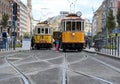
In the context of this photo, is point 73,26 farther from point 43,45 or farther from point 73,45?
point 43,45

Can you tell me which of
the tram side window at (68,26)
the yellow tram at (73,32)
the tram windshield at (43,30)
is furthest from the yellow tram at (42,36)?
the tram side window at (68,26)

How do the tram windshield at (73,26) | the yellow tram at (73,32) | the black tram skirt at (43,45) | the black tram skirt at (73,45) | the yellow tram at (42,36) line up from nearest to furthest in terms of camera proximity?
the yellow tram at (73,32) → the tram windshield at (73,26) → the black tram skirt at (73,45) → the yellow tram at (42,36) → the black tram skirt at (43,45)

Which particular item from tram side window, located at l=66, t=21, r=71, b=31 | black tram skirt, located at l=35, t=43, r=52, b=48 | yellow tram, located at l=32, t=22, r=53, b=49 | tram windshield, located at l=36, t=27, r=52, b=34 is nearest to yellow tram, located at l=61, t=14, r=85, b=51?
tram side window, located at l=66, t=21, r=71, b=31

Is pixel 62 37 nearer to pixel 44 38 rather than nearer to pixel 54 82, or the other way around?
pixel 44 38

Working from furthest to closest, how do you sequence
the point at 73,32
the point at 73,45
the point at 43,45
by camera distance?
the point at 43,45
the point at 73,45
the point at 73,32

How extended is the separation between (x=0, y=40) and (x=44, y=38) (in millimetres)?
16467

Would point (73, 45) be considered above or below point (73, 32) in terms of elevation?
below

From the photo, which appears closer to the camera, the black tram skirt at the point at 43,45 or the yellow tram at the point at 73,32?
the yellow tram at the point at 73,32

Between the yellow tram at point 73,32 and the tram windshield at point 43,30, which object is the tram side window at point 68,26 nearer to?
the yellow tram at point 73,32

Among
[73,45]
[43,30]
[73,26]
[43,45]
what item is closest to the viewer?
[73,26]

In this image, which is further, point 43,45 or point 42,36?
point 43,45

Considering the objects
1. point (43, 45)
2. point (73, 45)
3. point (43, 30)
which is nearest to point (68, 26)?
point (73, 45)

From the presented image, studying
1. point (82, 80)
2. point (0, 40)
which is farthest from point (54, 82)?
point (0, 40)

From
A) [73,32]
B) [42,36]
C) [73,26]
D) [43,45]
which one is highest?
[73,26]
